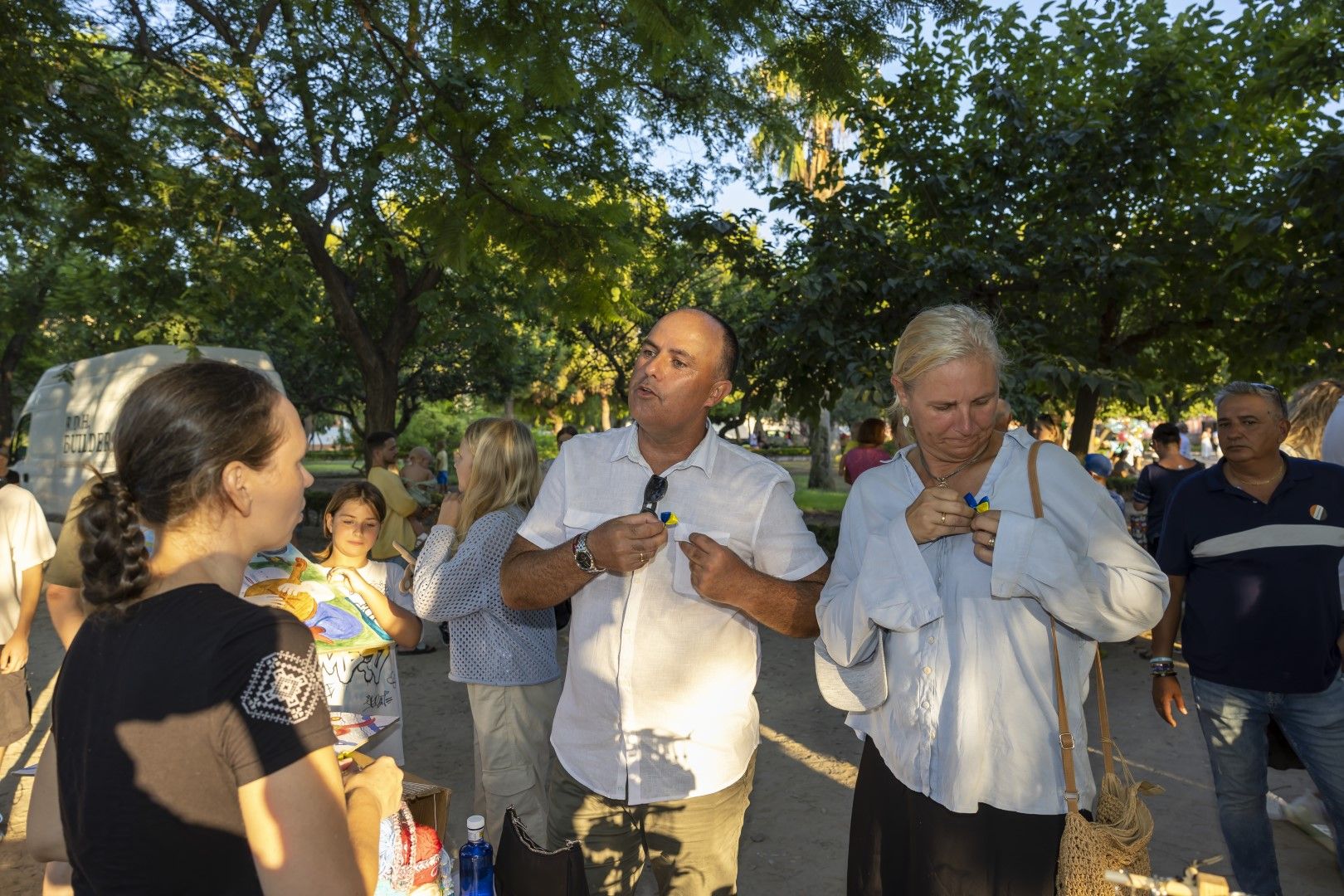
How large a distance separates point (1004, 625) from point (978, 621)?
0.06 m

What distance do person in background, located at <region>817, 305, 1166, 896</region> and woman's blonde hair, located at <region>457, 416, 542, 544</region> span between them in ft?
7.06

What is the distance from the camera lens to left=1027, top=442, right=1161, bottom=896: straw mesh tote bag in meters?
1.87

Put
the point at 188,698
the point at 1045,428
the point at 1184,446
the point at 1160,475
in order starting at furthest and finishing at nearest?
1. the point at 1184,446
2. the point at 1160,475
3. the point at 1045,428
4. the point at 188,698

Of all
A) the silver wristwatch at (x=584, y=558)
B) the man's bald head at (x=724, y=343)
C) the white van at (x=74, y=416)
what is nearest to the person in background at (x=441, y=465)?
the white van at (x=74, y=416)

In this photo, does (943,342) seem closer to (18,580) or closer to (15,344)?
(18,580)

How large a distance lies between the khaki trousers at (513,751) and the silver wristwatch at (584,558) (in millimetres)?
1594

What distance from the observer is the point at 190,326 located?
31.2 feet

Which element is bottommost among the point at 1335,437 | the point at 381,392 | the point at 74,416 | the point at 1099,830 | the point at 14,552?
the point at 1099,830

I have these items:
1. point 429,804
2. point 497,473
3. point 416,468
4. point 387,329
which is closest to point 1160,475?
point 497,473

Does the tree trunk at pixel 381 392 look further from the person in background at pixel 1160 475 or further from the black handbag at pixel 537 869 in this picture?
the black handbag at pixel 537 869

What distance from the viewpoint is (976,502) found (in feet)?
6.92

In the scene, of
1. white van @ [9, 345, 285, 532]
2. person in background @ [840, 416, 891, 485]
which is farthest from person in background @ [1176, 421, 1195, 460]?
white van @ [9, 345, 285, 532]

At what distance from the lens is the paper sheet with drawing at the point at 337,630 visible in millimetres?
3381

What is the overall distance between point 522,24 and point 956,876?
392cm
